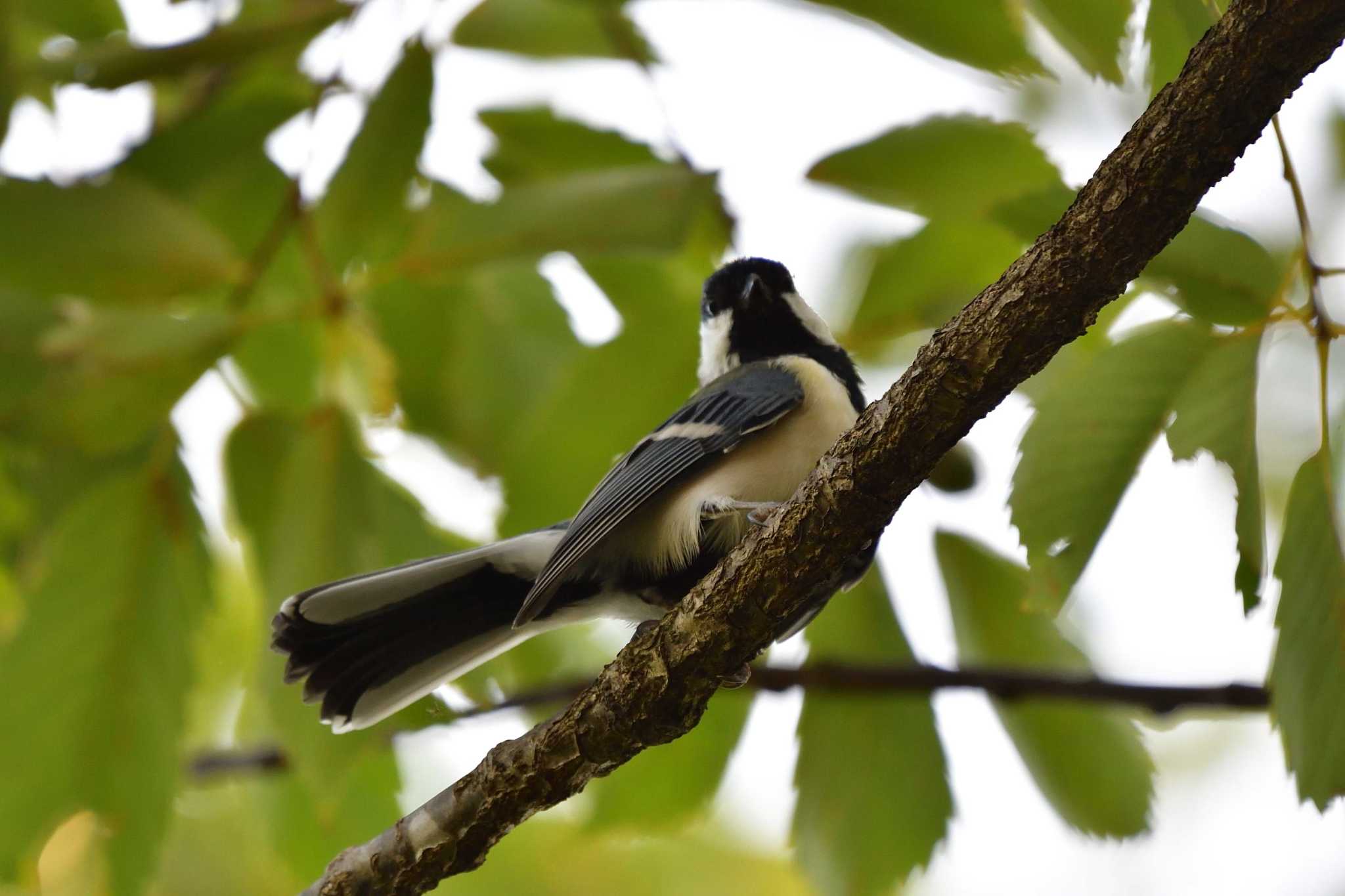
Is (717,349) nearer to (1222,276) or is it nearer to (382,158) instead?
(382,158)

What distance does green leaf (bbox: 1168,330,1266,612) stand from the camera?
162 centimetres

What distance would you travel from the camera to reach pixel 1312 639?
158 centimetres

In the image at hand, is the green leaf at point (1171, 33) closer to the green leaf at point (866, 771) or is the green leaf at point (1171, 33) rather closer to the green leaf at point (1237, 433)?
the green leaf at point (1237, 433)

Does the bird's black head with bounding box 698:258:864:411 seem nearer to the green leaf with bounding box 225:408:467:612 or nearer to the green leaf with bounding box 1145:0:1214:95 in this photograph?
the green leaf with bounding box 225:408:467:612

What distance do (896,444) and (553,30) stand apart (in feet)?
4.86

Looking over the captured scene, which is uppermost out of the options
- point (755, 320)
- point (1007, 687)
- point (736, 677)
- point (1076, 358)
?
point (1076, 358)

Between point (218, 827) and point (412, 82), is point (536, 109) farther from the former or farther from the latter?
point (218, 827)

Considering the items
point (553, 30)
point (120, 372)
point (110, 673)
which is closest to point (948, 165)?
point (553, 30)

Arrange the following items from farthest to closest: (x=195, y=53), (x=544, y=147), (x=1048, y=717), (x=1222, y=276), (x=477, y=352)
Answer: (x=544, y=147) < (x=477, y=352) < (x=195, y=53) < (x=1048, y=717) < (x=1222, y=276)

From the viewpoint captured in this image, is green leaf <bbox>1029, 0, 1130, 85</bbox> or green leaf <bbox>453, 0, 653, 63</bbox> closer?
green leaf <bbox>1029, 0, 1130, 85</bbox>

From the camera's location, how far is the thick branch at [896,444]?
139 centimetres

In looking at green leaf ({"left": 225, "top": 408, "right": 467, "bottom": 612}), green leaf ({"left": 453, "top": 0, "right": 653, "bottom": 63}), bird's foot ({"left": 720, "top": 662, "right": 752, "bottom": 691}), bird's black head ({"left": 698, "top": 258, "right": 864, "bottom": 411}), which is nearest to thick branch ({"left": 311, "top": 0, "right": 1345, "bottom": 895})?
bird's foot ({"left": 720, "top": 662, "right": 752, "bottom": 691})

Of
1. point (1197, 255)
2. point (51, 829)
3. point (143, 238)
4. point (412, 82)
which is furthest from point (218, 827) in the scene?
point (1197, 255)

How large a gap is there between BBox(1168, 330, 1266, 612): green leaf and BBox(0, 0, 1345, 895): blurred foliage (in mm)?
72
